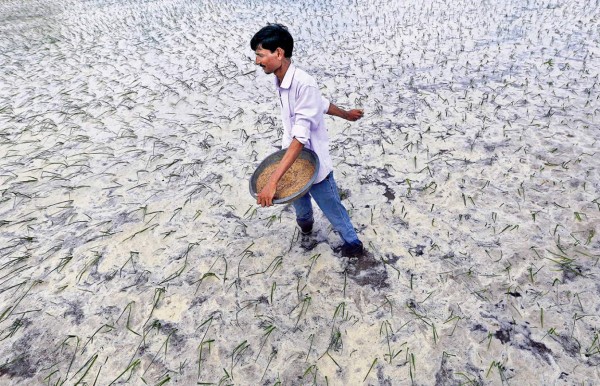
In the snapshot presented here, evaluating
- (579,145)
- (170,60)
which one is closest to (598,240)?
(579,145)

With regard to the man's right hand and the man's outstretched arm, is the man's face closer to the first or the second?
the man's outstretched arm

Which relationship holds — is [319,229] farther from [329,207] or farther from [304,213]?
[329,207]

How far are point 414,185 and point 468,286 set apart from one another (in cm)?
133

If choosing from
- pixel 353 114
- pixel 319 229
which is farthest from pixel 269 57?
pixel 319 229

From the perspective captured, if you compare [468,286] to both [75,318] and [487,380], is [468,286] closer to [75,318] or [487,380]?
[487,380]

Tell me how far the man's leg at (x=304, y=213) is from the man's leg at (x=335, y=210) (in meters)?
0.24

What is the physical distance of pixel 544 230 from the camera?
3154 millimetres

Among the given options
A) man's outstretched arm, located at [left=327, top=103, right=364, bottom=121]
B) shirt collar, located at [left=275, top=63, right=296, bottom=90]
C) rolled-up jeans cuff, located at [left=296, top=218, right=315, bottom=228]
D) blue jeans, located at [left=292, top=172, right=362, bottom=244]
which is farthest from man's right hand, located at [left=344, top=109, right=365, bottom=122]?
rolled-up jeans cuff, located at [left=296, top=218, right=315, bottom=228]

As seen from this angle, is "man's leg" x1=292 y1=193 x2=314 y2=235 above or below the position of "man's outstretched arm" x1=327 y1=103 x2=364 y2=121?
below

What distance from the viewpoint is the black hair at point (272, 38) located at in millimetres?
2051

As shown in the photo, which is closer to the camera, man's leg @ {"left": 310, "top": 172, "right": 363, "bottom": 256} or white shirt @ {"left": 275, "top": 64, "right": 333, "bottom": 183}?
white shirt @ {"left": 275, "top": 64, "right": 333, "bottom": 183}

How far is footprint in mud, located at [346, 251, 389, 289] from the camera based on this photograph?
289 centimetres

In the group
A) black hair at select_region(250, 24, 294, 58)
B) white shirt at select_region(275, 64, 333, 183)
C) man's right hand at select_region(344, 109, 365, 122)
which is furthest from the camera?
man's right hand at select_region(344, 109, 365, 122)

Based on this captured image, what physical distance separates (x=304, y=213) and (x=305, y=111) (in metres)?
1.08
